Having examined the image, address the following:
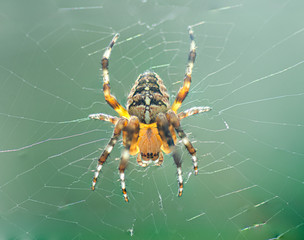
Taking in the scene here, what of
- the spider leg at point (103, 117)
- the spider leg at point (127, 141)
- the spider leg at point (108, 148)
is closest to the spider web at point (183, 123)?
the spider leg at point (103, 117)

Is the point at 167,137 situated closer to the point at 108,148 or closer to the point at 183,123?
the point at 108,148

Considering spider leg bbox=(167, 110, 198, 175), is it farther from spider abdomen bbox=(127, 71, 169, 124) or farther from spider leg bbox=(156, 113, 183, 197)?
spider abdomen bbox=(127, 71, 169, 124)

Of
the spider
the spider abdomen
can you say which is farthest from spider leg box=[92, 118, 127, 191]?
the spider abdomen

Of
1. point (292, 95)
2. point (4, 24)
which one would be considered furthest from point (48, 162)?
point (292, 95)

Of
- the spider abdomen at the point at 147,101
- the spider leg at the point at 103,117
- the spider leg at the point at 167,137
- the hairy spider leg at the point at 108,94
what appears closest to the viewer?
the spider leg at the point at 167,137

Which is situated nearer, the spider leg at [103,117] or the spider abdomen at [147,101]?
the spider abdomen at [147,101]

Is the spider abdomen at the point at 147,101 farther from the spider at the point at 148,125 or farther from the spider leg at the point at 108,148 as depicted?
the spider leg at the point at 108,148

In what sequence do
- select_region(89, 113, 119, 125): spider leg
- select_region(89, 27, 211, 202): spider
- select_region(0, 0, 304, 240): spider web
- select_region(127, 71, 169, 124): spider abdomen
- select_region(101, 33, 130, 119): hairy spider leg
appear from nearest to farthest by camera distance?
select_region(89, 27, 211, 202): spider
select_region(127, 71, 169, 124): spider abdomen
select_region(89, 113, 119, 125): spider leg
select_region(101, 33, 130, 119): hairy spider leg
select_region(0, 0, 304, 240): spider web

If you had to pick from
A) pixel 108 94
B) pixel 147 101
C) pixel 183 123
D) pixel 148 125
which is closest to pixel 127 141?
pixel 148 125
